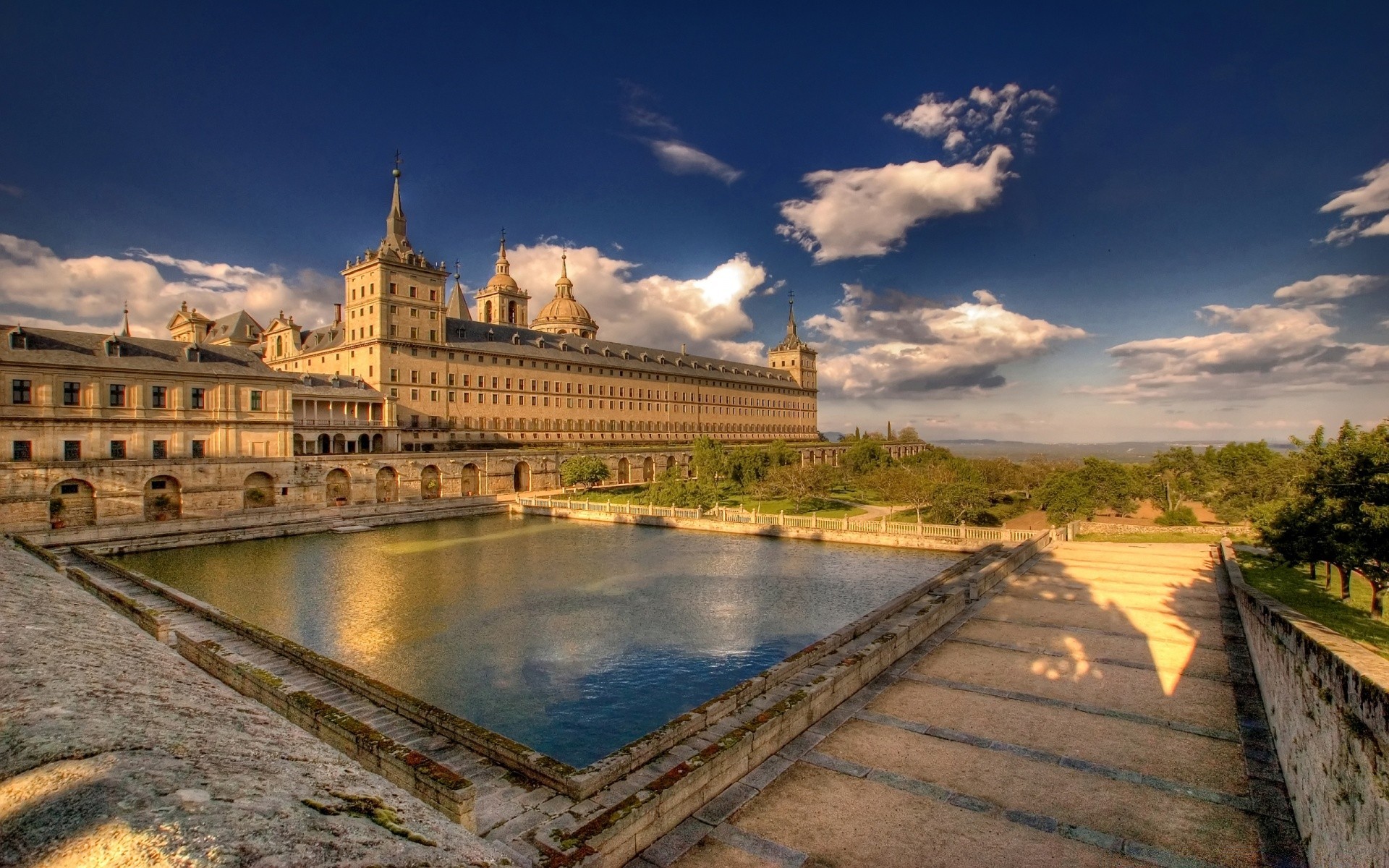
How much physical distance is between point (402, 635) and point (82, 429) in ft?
106

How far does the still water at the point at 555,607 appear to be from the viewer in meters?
17.2

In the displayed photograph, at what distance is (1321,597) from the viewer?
20.0m

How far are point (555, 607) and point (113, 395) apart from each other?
115 feet

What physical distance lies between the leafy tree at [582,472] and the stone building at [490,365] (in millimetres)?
10989

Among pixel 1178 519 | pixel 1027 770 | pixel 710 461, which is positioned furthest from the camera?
pixel 710 461

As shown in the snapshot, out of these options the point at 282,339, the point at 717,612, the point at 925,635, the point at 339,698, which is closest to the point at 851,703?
the point at 925,635

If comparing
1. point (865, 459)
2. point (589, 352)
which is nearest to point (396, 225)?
point (589, 352)

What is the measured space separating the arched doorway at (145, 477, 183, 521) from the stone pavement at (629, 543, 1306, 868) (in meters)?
46.4

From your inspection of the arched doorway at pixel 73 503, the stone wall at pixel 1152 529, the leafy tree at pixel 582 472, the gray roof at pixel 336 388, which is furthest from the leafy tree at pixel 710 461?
the arched doorway at pixel 73 503

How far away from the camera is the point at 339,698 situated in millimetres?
13570

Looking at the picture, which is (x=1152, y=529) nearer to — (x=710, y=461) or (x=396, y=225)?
(x=710, y=461)

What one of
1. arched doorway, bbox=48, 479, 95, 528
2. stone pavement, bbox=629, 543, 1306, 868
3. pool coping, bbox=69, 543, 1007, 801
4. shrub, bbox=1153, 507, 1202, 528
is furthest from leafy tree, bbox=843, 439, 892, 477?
arched doorway, bbox=48, 479, 95, 528

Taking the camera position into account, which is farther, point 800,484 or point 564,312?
point 564,312

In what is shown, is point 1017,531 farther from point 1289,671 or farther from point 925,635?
point 1289,671
